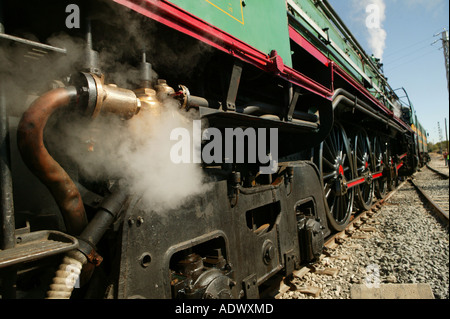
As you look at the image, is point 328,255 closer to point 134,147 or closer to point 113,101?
point 134,147

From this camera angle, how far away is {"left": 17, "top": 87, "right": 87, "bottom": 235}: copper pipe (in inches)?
38.3

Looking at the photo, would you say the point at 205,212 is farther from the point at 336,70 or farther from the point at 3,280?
the point at 336,70

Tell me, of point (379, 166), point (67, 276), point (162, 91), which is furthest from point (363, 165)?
point (67, 276)

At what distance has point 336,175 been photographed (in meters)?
4.36

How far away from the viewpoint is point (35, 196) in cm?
132

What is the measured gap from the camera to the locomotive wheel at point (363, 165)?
579 centimetres

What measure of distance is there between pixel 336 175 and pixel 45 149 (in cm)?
408

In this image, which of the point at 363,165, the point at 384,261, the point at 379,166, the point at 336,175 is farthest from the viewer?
the point at 379,166

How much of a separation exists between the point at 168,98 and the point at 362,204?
540 cm

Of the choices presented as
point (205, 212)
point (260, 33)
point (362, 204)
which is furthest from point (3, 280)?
point (362, 204)

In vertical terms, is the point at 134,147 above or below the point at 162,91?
below

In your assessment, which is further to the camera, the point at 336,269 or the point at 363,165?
the point at 363,165

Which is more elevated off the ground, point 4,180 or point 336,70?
point 336,70

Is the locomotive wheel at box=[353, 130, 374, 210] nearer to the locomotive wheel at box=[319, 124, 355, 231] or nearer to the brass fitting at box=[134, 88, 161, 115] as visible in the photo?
the locomotive wheel at box=[319, 124, 355, 231]
